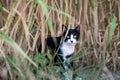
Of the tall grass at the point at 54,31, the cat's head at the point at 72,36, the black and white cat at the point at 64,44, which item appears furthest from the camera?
the cat's head at the point at 72,36

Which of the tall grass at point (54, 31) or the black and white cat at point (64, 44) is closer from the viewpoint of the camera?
the tall grass at point (54, 31)

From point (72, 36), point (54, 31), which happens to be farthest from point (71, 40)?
Result: point (54, 31)

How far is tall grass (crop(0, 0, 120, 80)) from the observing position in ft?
6.16

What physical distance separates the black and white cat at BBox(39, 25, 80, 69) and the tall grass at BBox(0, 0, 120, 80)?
0.04 m

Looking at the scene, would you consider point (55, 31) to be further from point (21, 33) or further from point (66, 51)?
point (21, 33)

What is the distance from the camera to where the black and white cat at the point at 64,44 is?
7.75ft

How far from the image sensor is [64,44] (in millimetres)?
2598

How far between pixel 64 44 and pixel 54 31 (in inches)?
7.7

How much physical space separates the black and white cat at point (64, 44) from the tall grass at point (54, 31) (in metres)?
0.04

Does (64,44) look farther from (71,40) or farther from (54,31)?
(54,31)

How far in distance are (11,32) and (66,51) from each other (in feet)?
2.26

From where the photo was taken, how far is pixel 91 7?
245 centimetres

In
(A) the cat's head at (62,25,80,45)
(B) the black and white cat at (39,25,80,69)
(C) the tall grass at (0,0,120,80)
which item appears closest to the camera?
(C) the tall grass at (0,0,120,80)

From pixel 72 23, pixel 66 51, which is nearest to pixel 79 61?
pixel 66 51
